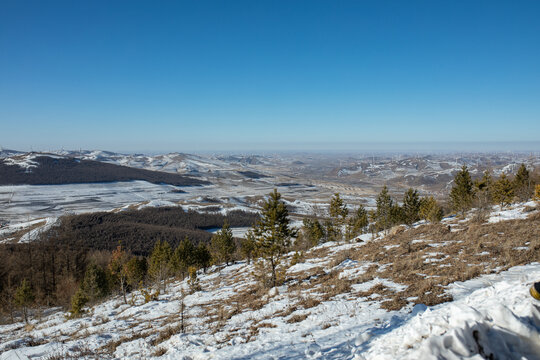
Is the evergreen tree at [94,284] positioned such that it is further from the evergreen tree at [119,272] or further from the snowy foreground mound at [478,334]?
the snowy foreground mound at [478,334]

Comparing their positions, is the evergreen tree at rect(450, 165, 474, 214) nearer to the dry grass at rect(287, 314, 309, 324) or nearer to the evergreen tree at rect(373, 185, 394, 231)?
the evergreen tree at rect(373, 185, 394, 231)

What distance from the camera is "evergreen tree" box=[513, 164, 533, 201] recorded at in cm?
4959

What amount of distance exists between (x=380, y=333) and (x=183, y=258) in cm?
5135

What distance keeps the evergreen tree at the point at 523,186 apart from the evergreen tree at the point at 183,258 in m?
64.5

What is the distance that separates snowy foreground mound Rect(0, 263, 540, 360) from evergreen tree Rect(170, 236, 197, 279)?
35232 mm

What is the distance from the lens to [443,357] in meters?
4.36

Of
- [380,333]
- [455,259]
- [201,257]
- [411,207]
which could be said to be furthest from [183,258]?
[380,333]

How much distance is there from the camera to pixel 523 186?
50750 millimetres

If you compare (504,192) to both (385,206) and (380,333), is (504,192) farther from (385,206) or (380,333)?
(380,333)

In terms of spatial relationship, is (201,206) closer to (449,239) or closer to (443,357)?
(449,239)

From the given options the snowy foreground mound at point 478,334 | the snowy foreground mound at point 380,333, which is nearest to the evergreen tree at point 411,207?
the snowy foreground mound at point 380,333

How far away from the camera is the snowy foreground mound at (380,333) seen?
450 centimetres

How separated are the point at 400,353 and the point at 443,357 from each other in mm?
804

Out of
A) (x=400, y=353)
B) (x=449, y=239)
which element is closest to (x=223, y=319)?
(x=400, y=353)
